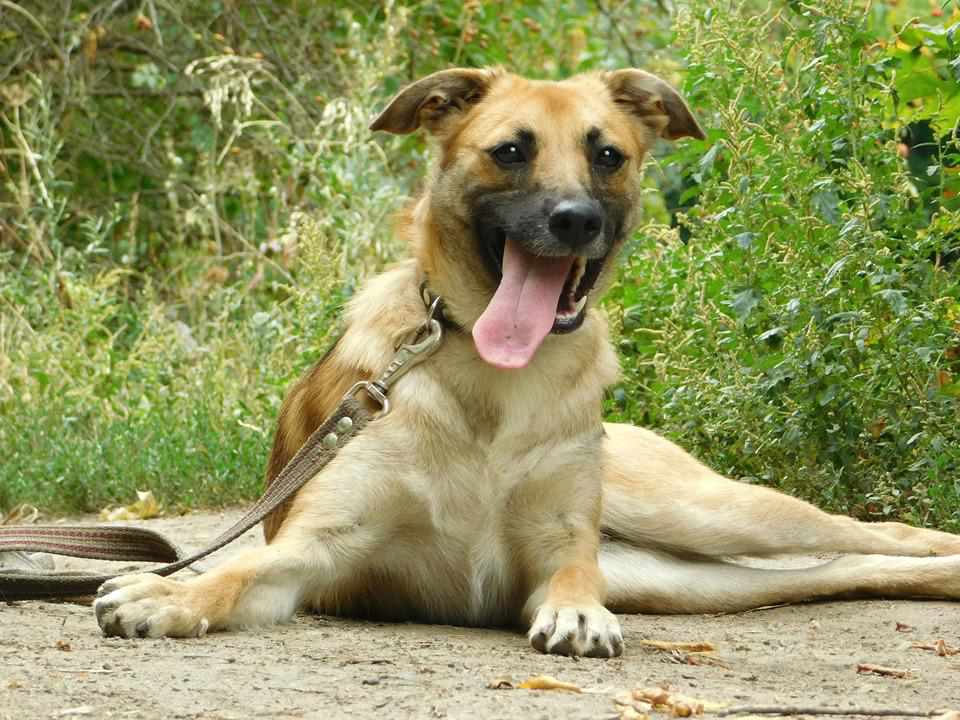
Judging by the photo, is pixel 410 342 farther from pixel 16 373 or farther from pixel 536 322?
pixel 16 373

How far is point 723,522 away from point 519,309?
116 centimetres

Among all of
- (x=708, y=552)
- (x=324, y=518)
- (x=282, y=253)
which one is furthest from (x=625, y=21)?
(x=324, y=518)

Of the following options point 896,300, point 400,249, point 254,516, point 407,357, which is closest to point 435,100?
point 407,357

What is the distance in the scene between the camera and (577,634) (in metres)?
3.70

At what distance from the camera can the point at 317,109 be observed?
37.3 ft

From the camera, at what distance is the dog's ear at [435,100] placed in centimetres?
452

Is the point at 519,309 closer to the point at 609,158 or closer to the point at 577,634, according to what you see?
the point at 609,158

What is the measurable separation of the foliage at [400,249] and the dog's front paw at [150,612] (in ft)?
8.67

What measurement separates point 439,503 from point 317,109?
7.65 meters

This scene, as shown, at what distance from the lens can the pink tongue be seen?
13.8 ft

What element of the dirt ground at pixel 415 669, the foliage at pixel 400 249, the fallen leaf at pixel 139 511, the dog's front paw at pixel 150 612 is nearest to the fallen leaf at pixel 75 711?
the dirt ground at pixel 415 669

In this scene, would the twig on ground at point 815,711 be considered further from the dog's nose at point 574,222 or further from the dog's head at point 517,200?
the dog's nose at point 574,222

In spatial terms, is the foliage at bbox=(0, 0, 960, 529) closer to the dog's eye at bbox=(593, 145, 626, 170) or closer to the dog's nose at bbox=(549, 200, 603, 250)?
the dog's eye at bbox=(593, 145, 626, 170)

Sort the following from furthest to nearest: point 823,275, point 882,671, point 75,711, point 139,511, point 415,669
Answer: point 139,511 < point 823,275 < point 882,671 < point 415,669 < point 75,711
